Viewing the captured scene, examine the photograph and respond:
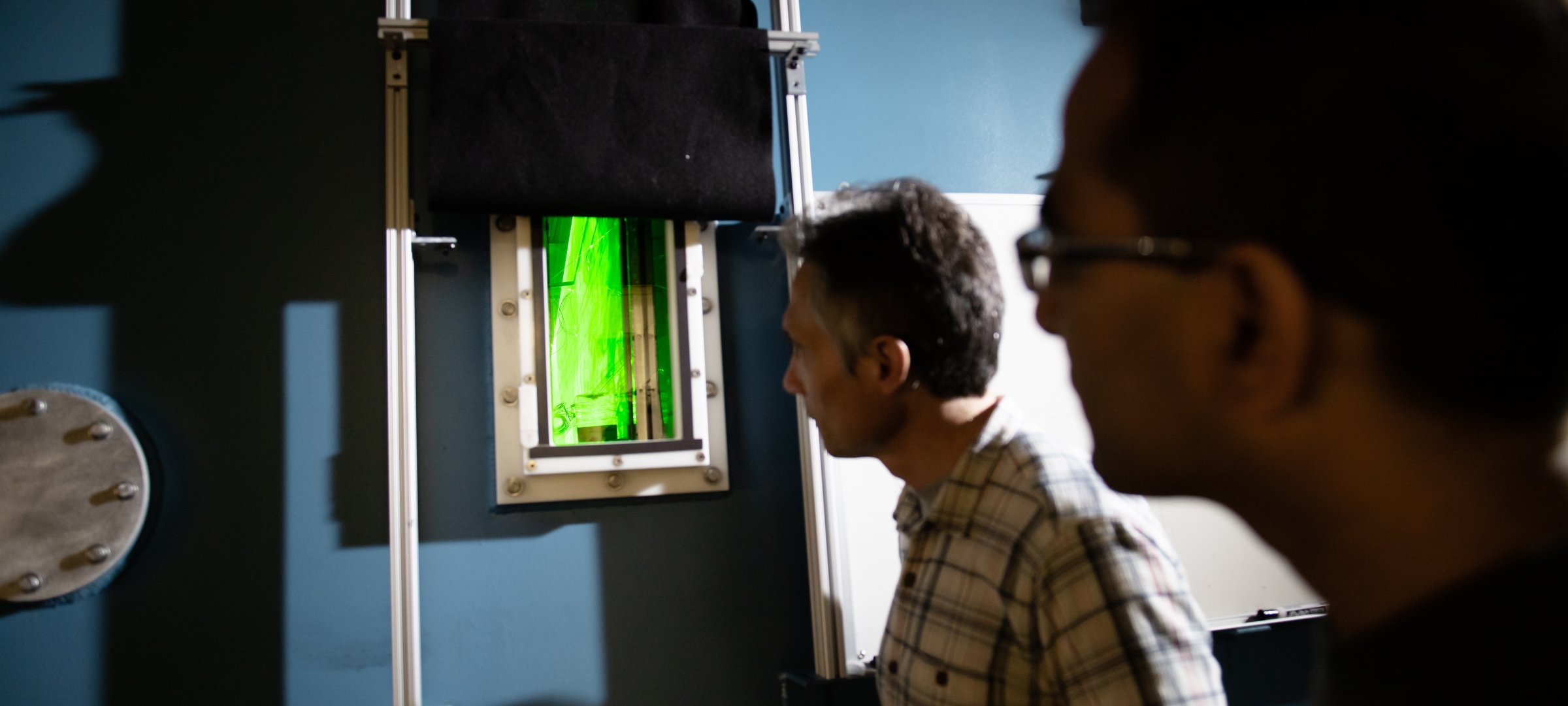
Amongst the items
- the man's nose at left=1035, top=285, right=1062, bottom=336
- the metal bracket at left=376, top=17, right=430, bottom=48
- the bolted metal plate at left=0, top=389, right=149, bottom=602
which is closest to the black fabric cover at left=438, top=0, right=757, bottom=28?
the metal bracket at left=376, top=17, right=430, bottom=48

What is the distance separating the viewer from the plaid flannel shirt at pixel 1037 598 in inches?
31.7

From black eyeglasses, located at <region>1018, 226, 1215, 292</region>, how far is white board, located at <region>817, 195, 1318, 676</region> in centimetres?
93

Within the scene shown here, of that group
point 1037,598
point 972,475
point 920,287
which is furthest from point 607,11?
point 1037,598

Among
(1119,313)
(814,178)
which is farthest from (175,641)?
(1119,313)

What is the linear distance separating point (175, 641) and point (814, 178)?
112 centimetres

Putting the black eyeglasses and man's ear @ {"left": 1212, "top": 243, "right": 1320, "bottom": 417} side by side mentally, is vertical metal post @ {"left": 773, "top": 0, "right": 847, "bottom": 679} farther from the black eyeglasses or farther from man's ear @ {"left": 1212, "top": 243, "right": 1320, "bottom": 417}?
man's ear @ {"left": 1212, "top": 243, "right": 1320, "bottom": 417}

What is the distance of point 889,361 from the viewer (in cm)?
113

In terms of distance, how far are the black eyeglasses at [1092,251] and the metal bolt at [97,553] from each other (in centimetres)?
126

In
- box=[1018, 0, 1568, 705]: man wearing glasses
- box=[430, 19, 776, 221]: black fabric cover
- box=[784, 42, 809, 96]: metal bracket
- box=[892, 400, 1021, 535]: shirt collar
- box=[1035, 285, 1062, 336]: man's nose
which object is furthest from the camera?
box=[784, 42, 809, 96]: metal bracket

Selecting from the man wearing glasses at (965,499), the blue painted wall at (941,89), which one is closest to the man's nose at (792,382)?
the man wearing glasses at (965,499)

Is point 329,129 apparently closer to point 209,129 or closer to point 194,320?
point 209,129

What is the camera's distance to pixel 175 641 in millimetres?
1305

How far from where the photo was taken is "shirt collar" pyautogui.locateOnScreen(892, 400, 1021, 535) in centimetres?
100

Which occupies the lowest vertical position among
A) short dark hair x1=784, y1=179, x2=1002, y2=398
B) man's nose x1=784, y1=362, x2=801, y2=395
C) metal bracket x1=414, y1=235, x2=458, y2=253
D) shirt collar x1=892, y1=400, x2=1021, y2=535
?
shirt collar x1=892, y1=400, x2=1021, y2=535
